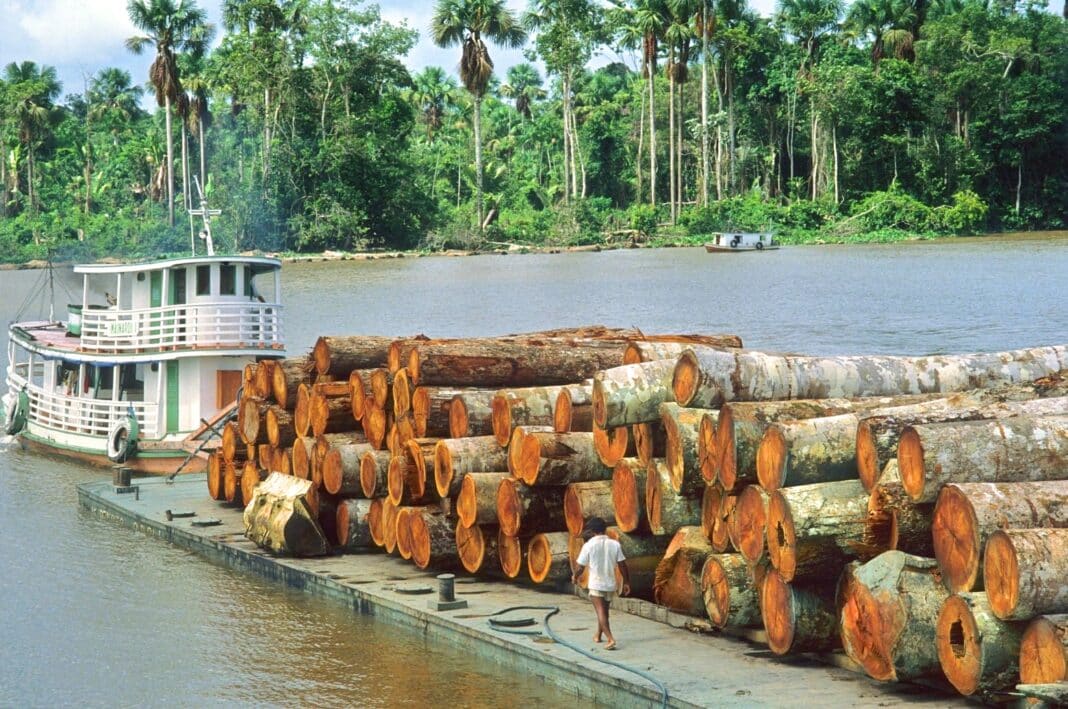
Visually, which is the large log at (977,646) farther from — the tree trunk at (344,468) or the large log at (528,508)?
the tree trunk at (344,468)

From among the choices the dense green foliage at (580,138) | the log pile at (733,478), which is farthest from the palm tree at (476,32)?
the log pile at (733,478)

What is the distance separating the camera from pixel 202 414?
26.9m

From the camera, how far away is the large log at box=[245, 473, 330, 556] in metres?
17.0

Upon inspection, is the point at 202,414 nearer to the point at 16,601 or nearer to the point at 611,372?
the point at 16,601

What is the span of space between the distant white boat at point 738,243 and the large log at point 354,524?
67735 millimetres

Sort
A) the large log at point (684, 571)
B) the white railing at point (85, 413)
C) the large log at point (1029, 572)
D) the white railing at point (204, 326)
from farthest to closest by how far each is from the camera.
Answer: the white railing at point (85, 413) → the white railing at point (204, 326) → the large log at point (684, 571) → the large log at point (1029, 572)

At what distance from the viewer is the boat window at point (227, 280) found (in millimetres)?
26062

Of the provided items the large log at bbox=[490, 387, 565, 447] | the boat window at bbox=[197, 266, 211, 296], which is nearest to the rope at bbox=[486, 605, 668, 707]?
the large log at bbox=[490, 387, 565, 447]

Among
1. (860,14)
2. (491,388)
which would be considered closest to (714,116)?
(860,14)

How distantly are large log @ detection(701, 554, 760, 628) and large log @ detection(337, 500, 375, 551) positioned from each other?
586 cm

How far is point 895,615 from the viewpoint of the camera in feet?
33.2

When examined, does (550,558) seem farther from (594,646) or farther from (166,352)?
(166,352)

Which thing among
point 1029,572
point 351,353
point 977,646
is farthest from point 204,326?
point 1029,572

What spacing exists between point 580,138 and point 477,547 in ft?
283
